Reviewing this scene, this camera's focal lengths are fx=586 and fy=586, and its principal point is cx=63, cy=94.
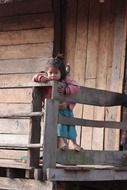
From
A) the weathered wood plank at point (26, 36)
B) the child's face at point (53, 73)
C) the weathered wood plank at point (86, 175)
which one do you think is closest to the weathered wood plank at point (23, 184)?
the weathered wood plank at point (86, 175)

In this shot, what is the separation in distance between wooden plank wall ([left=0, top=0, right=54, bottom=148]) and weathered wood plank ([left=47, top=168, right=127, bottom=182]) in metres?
2.01

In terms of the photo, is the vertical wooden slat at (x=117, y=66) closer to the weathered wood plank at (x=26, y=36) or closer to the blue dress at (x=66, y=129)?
the weathered wood plank at (x=26, y=36)

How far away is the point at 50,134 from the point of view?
6.31 metres

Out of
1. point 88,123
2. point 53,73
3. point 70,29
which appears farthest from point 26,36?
point 88,123

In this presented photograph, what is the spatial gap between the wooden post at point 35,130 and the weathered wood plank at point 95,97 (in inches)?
9.7

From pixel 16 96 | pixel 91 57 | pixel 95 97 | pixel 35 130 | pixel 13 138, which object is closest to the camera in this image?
pixel 35 130

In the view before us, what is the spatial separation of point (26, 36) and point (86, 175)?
3.11 metres

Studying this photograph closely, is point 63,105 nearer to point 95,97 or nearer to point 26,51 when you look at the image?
point 95,97

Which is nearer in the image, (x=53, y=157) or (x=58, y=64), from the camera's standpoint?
(x=53, y=157)

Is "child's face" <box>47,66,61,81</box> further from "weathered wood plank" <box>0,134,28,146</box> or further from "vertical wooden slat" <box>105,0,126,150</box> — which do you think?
"weathered wood plank" <box>0,134,28,146</box>

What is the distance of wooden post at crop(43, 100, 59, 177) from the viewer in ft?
20.5

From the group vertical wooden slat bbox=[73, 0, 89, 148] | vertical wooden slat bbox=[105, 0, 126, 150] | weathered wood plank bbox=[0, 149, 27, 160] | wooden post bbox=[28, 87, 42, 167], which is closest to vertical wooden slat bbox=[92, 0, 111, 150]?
vertical wooden slat bbox=[105, 0, 126, 150]

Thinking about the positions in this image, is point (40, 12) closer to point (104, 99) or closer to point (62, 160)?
point (104, 99)

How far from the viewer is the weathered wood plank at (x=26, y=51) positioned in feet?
28.7
